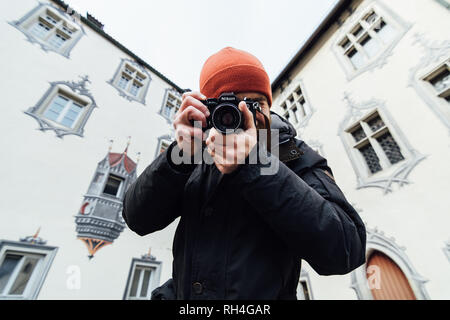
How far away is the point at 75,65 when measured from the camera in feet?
17.6

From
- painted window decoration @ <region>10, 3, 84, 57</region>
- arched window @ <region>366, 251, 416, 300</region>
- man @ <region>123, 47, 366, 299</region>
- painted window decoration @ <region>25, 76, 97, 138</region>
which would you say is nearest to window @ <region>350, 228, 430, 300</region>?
arched window @ <region>366, 251, 416, 300</region>

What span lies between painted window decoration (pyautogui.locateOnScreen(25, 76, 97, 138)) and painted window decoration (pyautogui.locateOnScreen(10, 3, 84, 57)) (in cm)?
119

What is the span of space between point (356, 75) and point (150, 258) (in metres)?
7.13

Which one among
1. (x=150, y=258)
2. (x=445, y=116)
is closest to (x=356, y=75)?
(x=445, y=116)

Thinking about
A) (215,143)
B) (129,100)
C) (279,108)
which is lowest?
(215,143)

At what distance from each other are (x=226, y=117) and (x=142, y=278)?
5156 mm

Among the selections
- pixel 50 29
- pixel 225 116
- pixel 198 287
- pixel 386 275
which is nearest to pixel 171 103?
pixel 50 29

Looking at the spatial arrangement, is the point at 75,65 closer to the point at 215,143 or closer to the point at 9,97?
the point at 9,97

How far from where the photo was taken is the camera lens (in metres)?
0.77

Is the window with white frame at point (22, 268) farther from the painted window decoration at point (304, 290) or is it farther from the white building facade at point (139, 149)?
the painted window decoration at point (304, 290)

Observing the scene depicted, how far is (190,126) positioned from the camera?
874 millimetres

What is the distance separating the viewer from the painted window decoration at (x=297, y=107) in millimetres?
6430

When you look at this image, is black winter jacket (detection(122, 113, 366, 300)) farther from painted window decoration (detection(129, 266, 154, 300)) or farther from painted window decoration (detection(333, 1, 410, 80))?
painted window decoration (detection(333, 1, 410, 80))

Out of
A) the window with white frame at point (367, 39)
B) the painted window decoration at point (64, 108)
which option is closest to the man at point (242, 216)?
the painted window decoration at point (64, 108)
